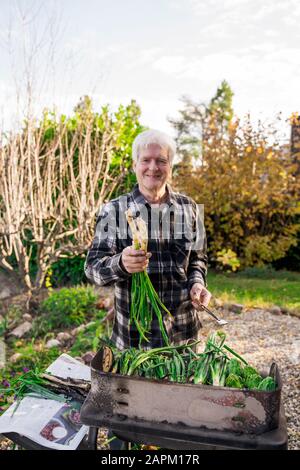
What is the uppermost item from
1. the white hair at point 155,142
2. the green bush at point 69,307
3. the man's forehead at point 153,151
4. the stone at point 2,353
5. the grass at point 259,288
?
the white hair at point 155,142

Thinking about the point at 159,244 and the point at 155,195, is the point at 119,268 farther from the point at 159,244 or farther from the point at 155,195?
the point at 155,195

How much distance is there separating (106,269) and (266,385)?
0.86 m

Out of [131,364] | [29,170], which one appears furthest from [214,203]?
[131,364]

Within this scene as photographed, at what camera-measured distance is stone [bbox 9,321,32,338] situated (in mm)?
4553

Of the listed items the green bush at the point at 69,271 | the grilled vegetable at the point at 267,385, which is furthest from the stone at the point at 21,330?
the grilled vegetable at the point at 267,385

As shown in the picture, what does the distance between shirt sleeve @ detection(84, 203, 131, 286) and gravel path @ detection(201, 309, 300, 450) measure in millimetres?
1598

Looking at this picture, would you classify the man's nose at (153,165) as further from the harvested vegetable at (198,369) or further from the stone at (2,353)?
the stone at (2,353)

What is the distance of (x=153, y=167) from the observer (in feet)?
6.97

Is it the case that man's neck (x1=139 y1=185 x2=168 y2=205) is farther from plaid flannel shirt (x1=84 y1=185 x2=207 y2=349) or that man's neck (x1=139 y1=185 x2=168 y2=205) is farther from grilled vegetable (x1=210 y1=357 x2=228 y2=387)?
grilled vegetable (x1=210 y1=357 x2=228 y2=387)

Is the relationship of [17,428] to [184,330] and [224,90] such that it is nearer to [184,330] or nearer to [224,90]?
[184,330]

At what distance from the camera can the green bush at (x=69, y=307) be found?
473 cm

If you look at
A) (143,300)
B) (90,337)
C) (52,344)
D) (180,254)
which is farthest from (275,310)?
(143,300)

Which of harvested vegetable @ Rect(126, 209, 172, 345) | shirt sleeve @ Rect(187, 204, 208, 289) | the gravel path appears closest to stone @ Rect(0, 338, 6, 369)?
the gravel path

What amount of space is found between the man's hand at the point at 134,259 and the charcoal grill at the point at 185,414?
0.45 meters
